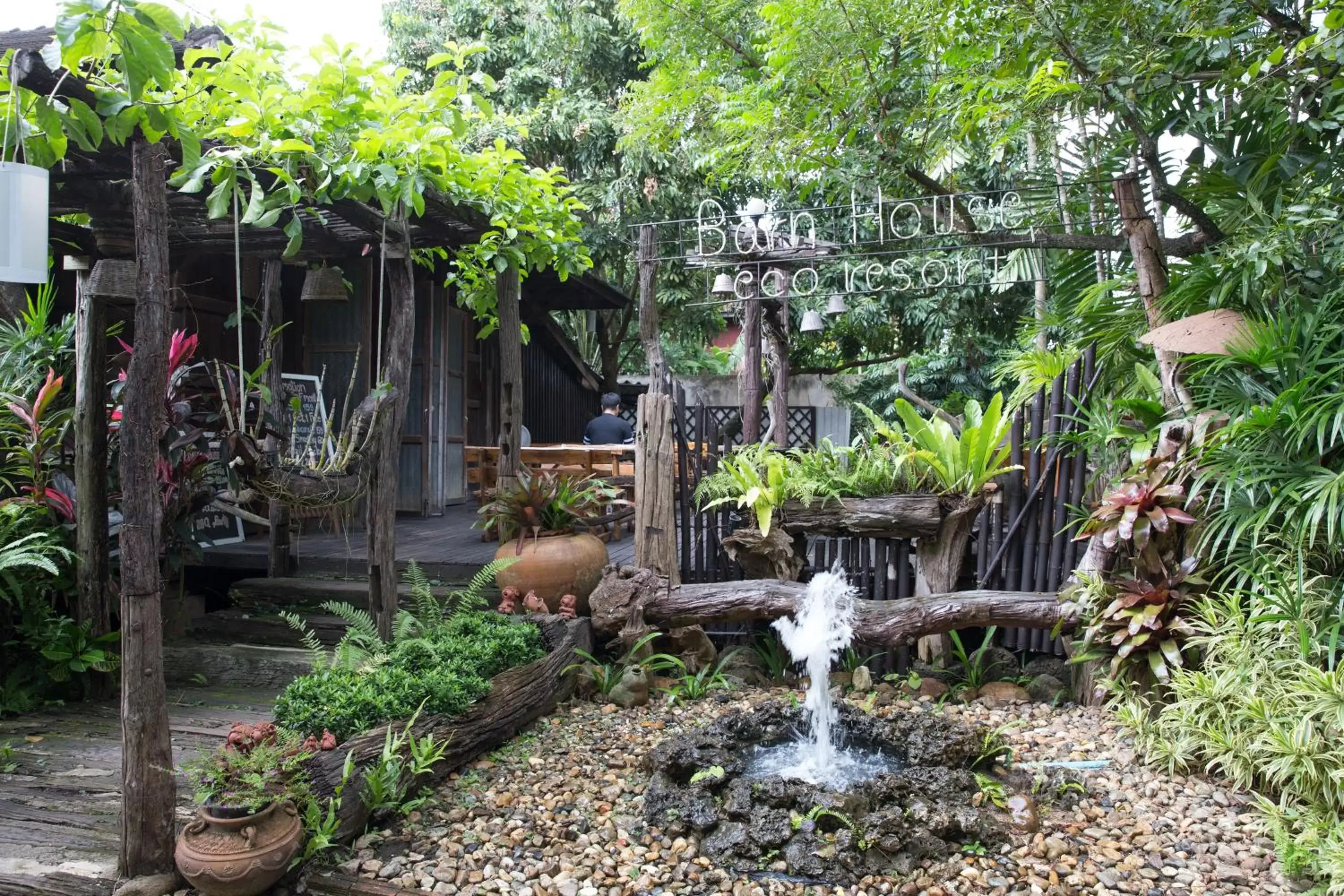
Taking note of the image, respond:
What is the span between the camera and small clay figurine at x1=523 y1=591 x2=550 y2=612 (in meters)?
5.21

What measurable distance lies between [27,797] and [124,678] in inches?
44.9

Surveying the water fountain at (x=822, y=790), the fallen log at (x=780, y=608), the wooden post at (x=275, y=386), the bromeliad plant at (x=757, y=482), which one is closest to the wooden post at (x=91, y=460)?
the wooden post at (x=275, y=386)

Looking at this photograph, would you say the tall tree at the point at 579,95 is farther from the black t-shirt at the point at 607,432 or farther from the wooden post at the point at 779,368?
the wooden post at the point at 779,368

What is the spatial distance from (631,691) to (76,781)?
252cm

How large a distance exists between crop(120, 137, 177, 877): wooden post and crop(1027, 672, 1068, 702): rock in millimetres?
4159

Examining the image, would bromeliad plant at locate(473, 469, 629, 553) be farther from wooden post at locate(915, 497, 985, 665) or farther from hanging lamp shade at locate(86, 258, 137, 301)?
hanging lamp shade at locate(86, 258, 137, 301)

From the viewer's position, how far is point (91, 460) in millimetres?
4508

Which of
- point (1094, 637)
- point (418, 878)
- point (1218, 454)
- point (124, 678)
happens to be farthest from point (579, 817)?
point (1218, 454)

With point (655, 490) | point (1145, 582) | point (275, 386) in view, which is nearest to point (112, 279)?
point (275, 386)

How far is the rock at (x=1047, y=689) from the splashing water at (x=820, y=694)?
1.03m

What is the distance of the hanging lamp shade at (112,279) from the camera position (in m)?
3.93

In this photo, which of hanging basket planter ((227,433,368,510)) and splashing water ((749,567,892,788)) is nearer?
splashing water ((749,567,892,788))

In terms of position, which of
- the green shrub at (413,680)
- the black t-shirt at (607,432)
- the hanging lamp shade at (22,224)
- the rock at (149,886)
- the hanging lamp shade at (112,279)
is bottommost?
the rock at (149,886)

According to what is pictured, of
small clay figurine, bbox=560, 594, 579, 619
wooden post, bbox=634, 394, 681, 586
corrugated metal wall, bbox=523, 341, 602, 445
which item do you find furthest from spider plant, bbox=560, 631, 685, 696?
corrugated metal wall, bbox=523, 341, 602, 445
